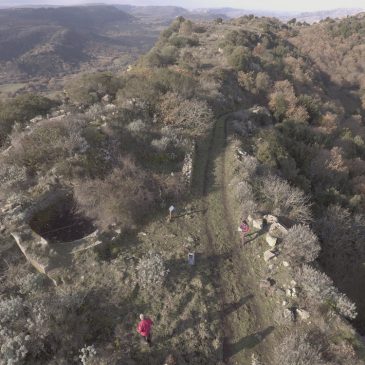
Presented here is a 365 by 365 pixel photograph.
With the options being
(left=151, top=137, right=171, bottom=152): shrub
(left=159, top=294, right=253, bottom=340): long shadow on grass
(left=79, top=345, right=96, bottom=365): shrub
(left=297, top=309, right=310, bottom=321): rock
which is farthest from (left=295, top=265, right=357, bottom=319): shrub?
(left=151, top=137, right=171, bottom=152): shrub

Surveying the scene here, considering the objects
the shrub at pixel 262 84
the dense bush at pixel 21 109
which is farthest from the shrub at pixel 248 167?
the shrub at pixel 262 84

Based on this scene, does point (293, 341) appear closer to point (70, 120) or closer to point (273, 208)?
point (273, 208)

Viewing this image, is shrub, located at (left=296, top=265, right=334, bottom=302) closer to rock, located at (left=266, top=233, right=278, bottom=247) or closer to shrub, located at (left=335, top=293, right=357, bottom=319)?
shrub, located at (left=335, top=293, right=357, bottom=319)

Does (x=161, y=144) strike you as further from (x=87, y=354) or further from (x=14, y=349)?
(x=14, y=349)

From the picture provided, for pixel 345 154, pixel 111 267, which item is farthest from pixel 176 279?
pixel 345 154

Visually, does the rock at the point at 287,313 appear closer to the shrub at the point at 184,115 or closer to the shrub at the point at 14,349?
the shrub at the point at 14,349

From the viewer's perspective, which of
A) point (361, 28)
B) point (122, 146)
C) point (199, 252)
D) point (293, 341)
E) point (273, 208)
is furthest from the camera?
point (361, 28)
